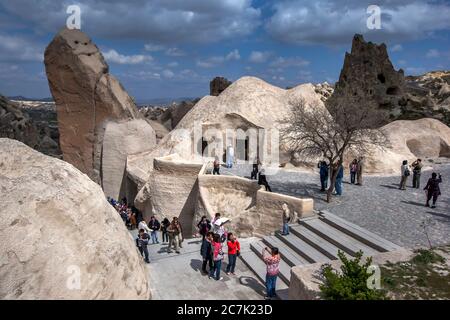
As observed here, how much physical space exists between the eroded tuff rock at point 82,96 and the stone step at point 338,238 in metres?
14.5

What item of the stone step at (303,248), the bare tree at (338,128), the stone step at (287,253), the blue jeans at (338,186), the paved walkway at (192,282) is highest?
the bare tree at (338,128)

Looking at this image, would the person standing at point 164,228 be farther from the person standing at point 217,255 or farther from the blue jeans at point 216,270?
the person standing at point 217,255

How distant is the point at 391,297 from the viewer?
20.2ft

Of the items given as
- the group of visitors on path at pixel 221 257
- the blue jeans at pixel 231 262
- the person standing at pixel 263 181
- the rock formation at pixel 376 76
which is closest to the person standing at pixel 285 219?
the group of visitors on path at pixel 221 257

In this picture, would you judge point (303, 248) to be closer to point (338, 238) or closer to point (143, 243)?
point (338, 238)

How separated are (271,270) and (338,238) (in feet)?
8.51

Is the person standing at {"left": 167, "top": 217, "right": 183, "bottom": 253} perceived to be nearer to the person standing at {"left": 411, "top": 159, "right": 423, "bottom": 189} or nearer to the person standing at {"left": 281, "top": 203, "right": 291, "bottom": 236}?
the person standing at {"left": 281, "top": 203, "right": 291, "bottom": 236}

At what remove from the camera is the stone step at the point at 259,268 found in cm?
823

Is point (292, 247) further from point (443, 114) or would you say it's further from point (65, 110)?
point (443, 114)

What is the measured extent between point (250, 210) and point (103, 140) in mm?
12027

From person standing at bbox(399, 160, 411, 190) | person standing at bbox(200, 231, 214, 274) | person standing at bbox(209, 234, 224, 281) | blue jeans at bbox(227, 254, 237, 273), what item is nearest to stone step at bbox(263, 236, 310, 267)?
blue jeans at bbox(227, 254, 237, 273)

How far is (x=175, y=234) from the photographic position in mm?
10688

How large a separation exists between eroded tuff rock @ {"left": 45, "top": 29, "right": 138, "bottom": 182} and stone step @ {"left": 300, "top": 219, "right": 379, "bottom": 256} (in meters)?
14.5
